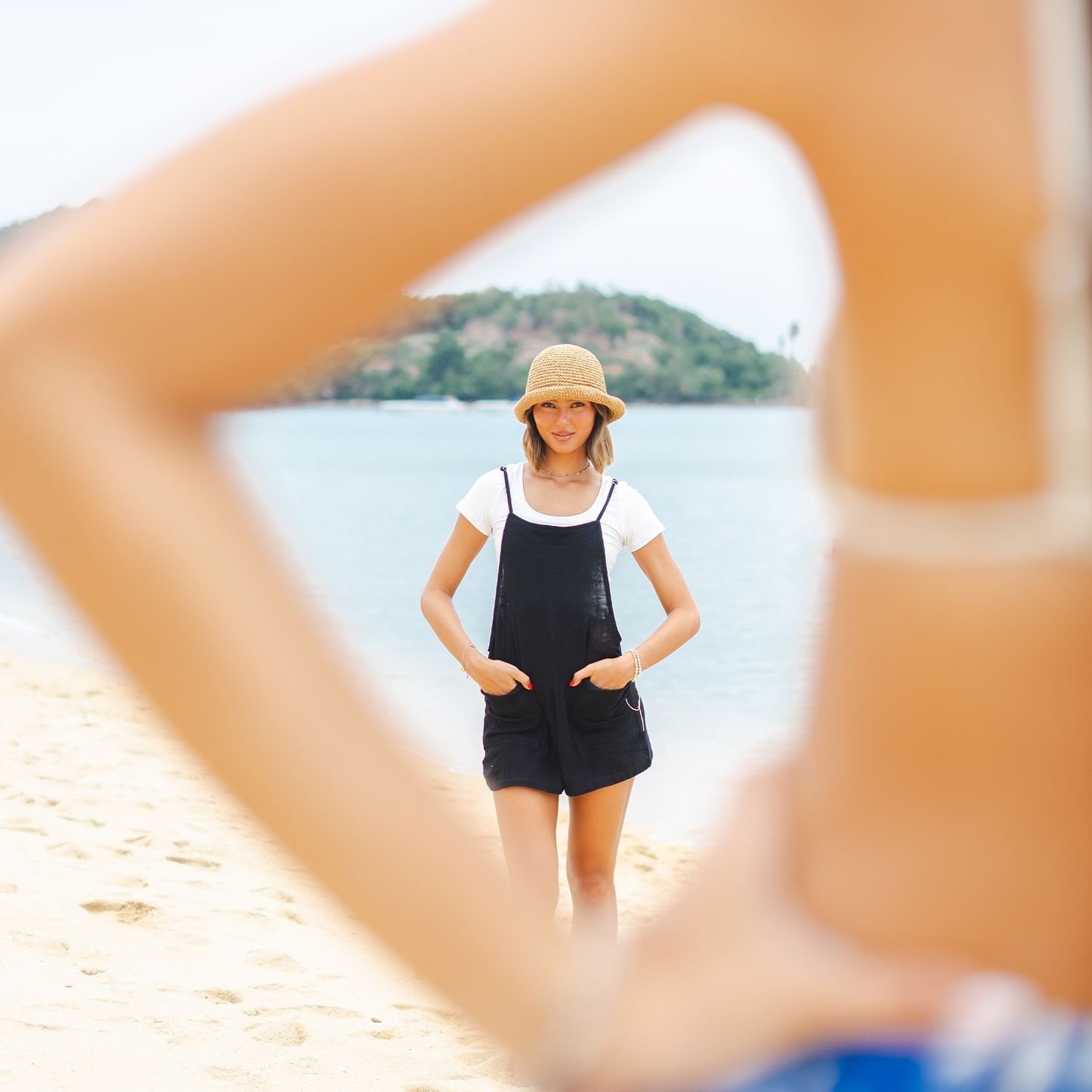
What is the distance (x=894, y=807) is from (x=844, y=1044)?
0.43 ft

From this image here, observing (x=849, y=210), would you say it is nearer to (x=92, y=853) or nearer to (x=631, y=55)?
(x=631, y=55)

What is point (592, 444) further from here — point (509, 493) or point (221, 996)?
point (221, 996)

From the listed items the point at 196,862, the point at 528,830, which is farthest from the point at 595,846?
the point at 196,862

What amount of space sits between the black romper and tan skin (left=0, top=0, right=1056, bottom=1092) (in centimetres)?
244

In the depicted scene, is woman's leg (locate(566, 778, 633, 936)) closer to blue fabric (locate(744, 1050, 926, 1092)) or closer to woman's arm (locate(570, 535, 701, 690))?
woman's arm (locate(570, 535, 701, 690))

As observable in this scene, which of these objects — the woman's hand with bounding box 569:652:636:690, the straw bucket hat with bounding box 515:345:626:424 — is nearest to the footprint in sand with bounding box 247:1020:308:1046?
the woman's hand with bounding box 569:652:636:690

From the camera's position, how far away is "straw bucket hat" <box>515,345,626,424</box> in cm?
318

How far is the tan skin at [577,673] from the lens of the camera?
3.09 m

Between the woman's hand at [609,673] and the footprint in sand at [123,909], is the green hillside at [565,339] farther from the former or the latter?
the woman's hand at [609,673]

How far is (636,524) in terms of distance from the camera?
3227 mm

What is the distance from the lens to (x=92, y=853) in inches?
195

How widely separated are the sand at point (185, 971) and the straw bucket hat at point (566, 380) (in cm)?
129

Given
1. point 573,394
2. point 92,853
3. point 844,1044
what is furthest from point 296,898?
point 844,1044

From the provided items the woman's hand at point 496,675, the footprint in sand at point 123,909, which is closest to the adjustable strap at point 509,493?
the woman's hand at point 496,675
